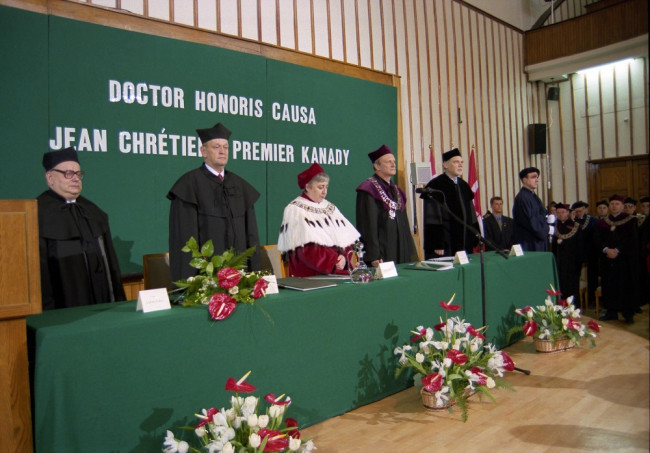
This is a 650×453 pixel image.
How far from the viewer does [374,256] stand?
3621 millimetres

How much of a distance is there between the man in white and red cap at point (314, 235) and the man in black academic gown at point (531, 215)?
272 centimetres

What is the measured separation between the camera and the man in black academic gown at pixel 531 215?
5246 millimetres

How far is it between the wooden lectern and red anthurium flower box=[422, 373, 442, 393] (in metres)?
1.64

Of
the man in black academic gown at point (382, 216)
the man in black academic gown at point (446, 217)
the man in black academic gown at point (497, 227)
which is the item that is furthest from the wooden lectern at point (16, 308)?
the man in black academic gown at point (497, 227)

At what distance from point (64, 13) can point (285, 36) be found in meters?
2.16

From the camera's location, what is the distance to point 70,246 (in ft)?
8.61

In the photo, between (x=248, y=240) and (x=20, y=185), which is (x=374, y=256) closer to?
(x=248, y=240)

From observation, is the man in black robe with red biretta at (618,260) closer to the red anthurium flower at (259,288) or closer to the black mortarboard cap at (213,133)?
the black mortarboard cap at (213,133)

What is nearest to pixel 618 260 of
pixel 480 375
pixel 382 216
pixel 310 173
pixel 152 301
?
pixel 382 216

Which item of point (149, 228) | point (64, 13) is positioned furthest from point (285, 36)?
point (149, 228)

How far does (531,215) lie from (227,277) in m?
4.16

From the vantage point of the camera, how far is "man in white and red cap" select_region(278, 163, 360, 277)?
3.14 metres

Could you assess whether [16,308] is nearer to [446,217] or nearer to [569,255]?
[446,217]

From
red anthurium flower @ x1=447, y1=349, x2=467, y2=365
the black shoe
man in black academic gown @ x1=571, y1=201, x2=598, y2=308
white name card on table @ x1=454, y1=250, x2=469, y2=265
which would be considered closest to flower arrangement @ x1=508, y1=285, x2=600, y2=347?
white name card on table @ x1=454, y1=250, x2=469, y2=265
